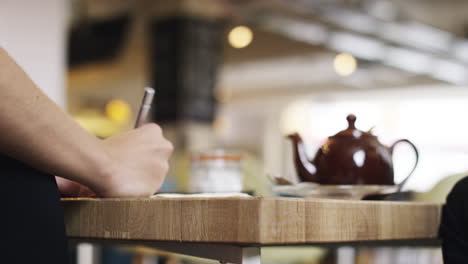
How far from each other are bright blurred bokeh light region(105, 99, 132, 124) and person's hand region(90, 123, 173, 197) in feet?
30.2

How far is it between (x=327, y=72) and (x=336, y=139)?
1149cm

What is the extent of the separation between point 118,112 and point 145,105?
9329 millimetres

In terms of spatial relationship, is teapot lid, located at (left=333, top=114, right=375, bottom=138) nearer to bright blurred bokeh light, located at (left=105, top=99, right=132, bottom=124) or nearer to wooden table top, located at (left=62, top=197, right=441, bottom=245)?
wooden table top, located at (left=62, top=197, right=441, bottom=245)

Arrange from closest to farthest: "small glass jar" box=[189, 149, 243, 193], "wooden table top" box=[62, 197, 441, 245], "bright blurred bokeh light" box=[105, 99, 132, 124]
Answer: "wooden table top" box=[62, 197, 441, 245]
"small glass jar" box=[189, 149, 243, 193]
"bright blurred bokeh light" box=[105, 99, 132, 124]

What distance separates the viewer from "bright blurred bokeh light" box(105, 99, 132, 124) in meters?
10.0

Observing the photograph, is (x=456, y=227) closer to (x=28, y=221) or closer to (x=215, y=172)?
(x=28, y=221)

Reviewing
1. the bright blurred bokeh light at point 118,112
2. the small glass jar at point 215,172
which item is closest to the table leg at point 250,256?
the small glass jar at point 215,172

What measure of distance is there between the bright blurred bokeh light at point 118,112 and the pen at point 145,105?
910 centimetres

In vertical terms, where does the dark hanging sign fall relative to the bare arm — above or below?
above

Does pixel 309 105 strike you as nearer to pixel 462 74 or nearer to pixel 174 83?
pixel 462 74

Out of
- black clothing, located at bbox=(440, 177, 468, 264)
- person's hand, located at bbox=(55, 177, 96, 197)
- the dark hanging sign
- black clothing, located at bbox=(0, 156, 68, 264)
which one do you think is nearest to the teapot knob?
black clothing, located at bbox=(440, 177, 468, 264)

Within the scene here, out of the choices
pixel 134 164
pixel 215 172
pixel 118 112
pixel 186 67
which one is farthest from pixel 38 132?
pixel 118 112

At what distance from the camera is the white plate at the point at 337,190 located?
1019 millimetres

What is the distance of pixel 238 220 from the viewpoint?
654 mm
